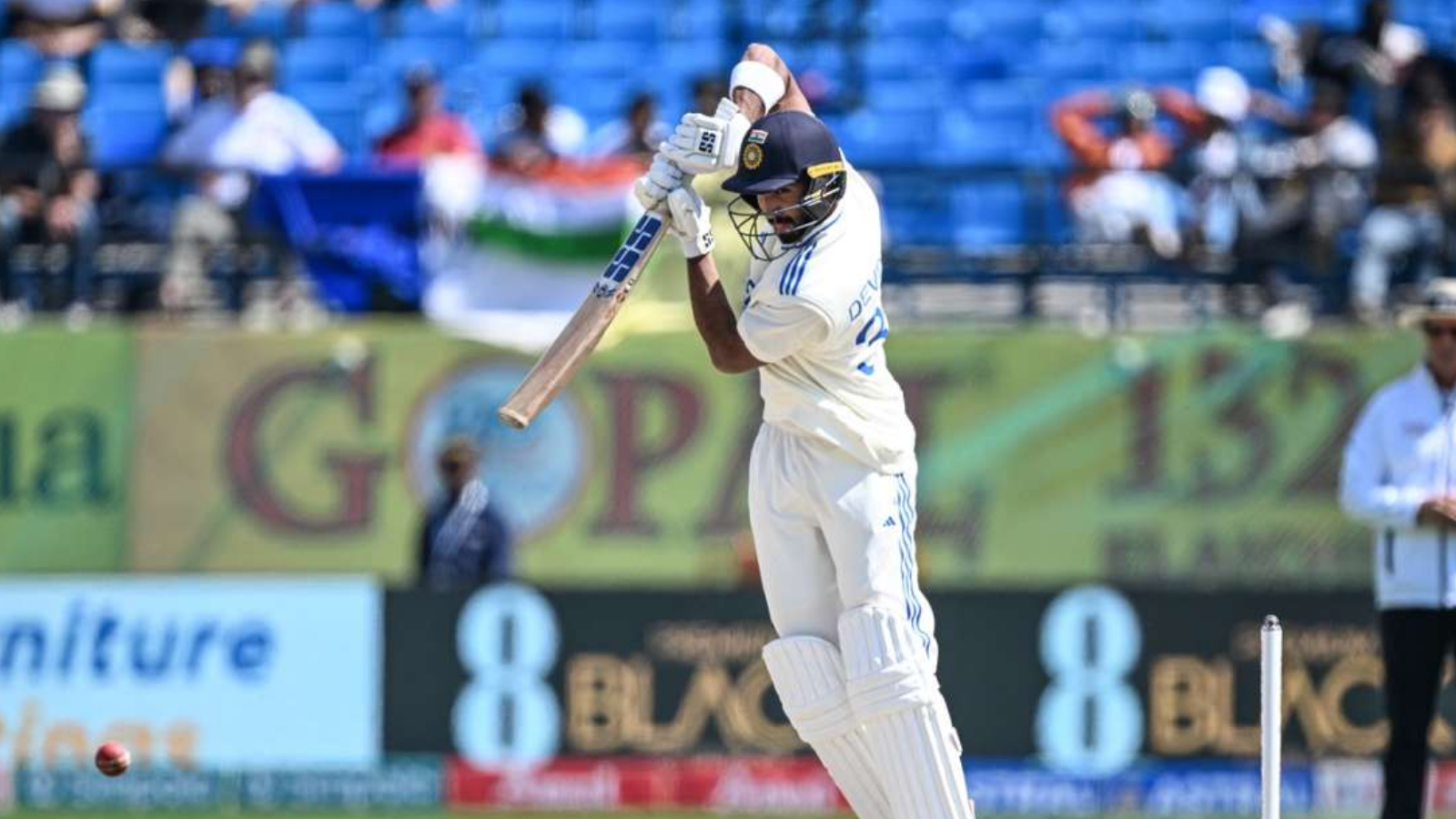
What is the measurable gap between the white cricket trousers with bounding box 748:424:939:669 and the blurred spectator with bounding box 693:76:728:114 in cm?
613

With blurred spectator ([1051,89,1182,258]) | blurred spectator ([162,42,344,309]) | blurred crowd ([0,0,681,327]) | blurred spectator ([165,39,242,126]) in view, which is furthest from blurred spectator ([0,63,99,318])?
blurred spectator ([1051,89,1182,258])

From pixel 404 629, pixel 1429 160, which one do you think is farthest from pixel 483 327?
pixel 1429 160

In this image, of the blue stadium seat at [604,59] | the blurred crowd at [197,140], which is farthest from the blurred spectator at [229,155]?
the blue stadium seat at [604,59]

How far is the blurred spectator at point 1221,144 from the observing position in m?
13.1

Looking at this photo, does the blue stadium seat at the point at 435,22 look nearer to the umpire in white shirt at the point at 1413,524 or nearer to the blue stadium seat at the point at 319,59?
the blue stadium seat at the point at 319,59

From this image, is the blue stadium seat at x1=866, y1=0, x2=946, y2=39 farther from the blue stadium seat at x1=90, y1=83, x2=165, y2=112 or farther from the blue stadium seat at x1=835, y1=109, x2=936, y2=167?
the blue stadium seat at x1=90, y1=83, x2=165, y2=112

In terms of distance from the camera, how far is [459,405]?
13.0 metres

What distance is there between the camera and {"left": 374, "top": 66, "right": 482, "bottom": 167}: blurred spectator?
13742mm

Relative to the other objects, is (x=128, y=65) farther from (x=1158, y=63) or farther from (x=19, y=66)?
(x=1158, y=63)

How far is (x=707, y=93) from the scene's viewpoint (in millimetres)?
13031

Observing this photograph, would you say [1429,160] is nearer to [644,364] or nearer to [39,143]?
[644,364]

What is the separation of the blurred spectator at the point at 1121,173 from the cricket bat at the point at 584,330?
6.34 metres

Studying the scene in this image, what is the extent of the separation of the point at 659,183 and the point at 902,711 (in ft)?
4.70

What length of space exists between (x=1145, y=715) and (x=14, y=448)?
5568mm
